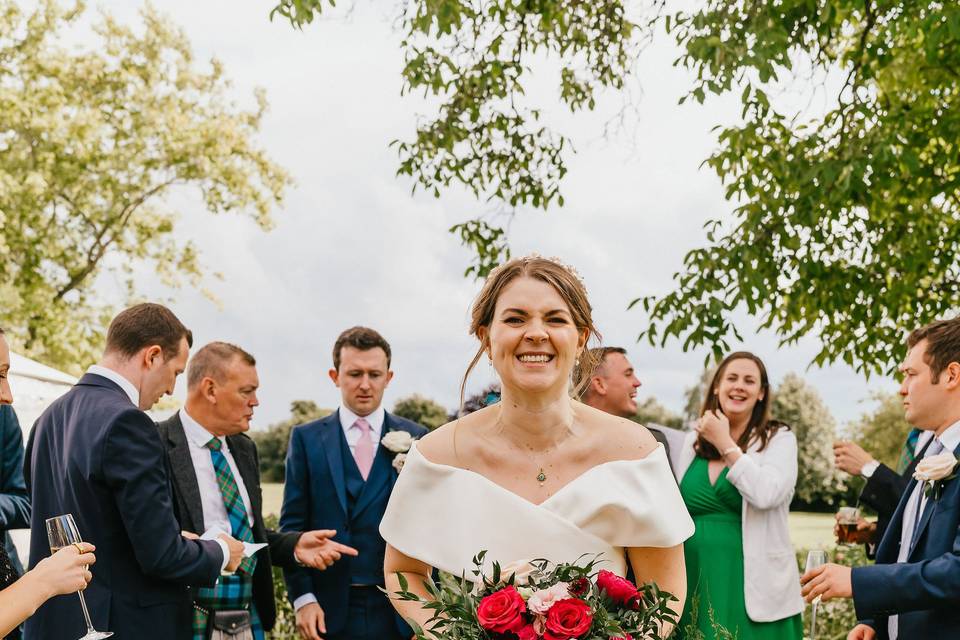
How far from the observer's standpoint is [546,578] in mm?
2586

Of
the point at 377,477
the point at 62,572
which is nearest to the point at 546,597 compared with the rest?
the point at 62,572

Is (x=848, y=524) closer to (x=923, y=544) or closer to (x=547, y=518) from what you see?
(x=923, y=544)

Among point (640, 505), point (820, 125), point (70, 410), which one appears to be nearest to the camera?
point (640, 505)

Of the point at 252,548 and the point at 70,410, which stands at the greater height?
the point at 70,410

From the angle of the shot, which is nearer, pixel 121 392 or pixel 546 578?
pixel 546 578

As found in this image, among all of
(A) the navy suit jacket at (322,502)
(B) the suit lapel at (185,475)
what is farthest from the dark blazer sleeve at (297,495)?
(B) the suit lapel at (185,475)

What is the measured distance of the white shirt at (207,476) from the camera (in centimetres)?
486

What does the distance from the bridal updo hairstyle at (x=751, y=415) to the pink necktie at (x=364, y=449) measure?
77.2 inches

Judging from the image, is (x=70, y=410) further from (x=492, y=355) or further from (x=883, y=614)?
(x=883, y=614)

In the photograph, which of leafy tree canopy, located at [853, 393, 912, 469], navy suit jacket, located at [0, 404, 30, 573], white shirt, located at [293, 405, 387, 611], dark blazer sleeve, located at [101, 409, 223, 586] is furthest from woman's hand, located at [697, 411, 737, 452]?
leafy tree canopy, located at [853, 393, 912, 469]

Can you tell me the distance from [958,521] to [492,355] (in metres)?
1.97

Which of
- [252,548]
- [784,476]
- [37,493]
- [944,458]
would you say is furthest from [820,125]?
[37,493]

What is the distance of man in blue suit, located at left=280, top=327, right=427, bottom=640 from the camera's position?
5.29 metres

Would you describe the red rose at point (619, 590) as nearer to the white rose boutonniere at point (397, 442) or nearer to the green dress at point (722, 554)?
the white rose boutonniere at point (397, 442)
